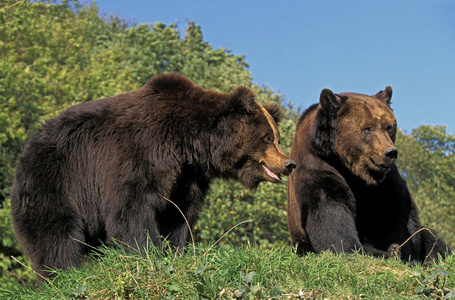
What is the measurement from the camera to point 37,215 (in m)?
5.42

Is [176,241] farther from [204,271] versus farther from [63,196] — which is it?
[204,271]

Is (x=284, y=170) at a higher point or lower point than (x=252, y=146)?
lower

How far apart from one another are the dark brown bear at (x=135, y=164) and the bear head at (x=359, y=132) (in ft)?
1.83

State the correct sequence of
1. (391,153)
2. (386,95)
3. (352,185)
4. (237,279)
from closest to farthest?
(237,279)
(391,153)
(352,185)
(386,95)

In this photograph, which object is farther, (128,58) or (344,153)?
(128,58)

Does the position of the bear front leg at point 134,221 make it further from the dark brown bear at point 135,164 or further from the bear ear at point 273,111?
the bear ear at point 273,111

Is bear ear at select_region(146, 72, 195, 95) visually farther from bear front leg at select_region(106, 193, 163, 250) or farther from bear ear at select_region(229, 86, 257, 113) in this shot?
bear front leg at select_region(106, 193, 163, 250)

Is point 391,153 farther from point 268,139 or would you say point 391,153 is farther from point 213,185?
point 213,185

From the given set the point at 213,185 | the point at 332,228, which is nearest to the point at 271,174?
the point at 332,228

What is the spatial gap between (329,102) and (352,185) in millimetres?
877

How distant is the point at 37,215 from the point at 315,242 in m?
2.68

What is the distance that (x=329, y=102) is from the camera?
18.9 ft

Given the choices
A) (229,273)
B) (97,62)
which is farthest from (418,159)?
(229,273)

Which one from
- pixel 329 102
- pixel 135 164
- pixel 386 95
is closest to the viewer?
pixel 135 164
